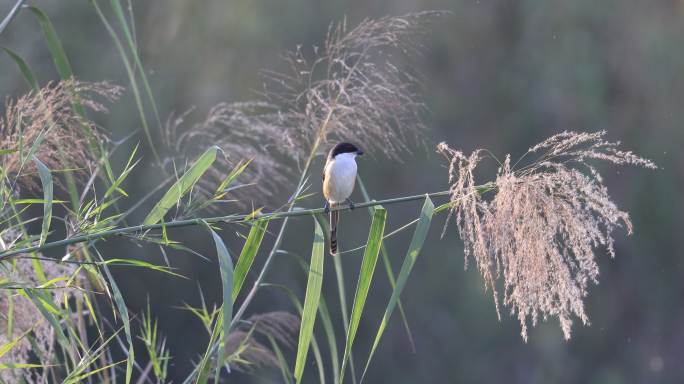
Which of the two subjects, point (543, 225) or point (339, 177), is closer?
point (543, 225)

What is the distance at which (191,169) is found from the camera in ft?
6.65

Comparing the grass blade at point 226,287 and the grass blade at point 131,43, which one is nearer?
the grass blade at point 226,287

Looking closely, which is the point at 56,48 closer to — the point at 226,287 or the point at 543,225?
the point at 226,287

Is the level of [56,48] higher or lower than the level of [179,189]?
higher

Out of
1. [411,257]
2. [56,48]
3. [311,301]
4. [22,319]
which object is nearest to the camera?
[411,257]

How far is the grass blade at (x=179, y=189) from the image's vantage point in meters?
1.97

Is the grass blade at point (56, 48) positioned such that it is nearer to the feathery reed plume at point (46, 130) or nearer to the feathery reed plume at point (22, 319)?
the feathery reed plume at point (46, 130)

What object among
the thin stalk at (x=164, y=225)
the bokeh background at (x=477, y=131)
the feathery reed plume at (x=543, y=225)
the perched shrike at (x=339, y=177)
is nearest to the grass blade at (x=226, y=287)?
the thin stalk at (x=164, y=225)

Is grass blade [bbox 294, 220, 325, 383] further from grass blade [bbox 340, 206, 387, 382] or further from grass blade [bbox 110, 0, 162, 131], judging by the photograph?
grass blade [bbox 110, 0, 162, 131]

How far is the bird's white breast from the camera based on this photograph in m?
3.48

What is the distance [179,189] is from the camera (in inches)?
78.5

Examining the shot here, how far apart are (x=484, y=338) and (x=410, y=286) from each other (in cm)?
81

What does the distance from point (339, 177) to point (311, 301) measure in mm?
1549

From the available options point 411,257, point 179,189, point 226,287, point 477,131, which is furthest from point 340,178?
point 477,131
